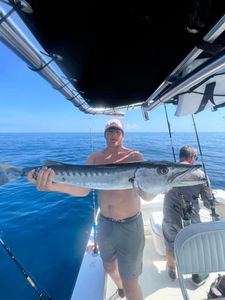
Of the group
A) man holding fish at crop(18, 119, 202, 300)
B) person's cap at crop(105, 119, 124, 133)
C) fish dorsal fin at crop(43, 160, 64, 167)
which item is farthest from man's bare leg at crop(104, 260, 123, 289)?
person's cap at crop(105, 119, 124, 133)

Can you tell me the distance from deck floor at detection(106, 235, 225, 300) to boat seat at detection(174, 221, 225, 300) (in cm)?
118

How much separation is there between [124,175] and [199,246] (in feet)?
3.08

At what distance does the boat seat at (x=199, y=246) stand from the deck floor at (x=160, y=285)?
118cm

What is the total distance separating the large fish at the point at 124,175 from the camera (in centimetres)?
172

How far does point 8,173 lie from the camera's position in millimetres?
2107

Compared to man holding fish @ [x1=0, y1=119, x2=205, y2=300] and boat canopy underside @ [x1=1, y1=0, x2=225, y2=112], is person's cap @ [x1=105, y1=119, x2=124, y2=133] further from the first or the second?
boat canopy underside @ [x1=1, y1=0, x2=225, y2=112]

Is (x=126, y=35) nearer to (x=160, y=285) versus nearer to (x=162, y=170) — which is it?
(x=162, y=170)

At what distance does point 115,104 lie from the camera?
4.80 metres

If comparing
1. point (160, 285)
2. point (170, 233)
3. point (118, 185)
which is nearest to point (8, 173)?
point (118, 185)

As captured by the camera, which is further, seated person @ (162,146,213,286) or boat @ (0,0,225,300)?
seated person @ (162,146,213,286)

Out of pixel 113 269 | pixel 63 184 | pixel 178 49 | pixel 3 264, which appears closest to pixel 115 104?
pixel 178 49

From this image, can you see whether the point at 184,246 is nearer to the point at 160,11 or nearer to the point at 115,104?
the point at 160,11

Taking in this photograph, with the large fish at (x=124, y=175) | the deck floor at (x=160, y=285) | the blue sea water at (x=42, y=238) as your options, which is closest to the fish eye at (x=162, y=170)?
the large fish at (x=124, y=175)

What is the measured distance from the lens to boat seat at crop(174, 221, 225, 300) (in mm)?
1856
